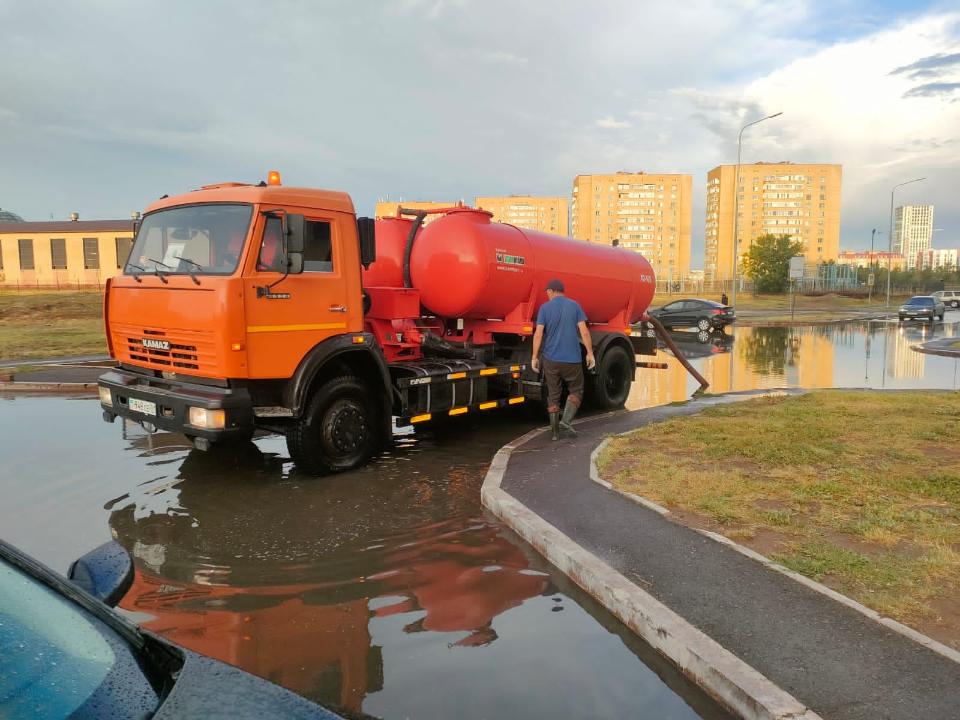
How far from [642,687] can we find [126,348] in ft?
19.8

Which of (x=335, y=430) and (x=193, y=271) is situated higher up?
(x=193, y=271)

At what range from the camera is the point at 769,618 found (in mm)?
3664

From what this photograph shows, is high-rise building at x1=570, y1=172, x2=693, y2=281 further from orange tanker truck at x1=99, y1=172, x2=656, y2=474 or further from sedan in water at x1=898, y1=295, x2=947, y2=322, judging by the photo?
orange tanker truck at x1=99, y1=172, x2=656, y2=474

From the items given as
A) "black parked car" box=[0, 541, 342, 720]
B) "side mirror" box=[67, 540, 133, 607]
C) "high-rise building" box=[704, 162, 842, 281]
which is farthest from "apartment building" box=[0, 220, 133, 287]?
"high-rise building" box=[704, 162, 842, 281]

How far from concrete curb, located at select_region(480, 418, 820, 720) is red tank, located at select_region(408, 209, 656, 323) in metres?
3.97

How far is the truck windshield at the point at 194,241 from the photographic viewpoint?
6.29 meters

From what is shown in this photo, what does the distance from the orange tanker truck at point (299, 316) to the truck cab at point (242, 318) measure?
0.01 m

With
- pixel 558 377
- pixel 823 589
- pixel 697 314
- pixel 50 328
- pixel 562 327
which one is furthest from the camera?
pixel 50 328

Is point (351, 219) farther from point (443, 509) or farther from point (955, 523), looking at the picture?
point (955, 523)

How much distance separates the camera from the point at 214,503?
Answer: 244 inches

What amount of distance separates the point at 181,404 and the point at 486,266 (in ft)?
13.7

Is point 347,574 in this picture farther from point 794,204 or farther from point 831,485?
point 794,204

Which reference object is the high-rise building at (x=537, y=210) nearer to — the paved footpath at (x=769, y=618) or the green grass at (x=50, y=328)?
the green grass at (x=50, y=328)

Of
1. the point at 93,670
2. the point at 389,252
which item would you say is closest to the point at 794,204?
the point at 389,252
